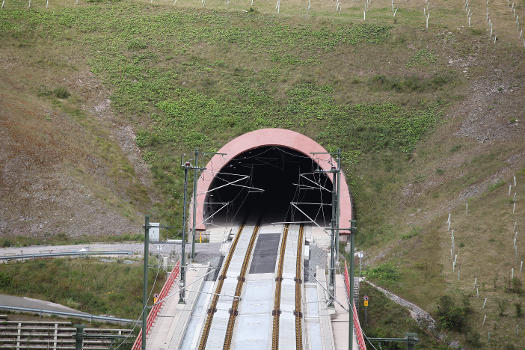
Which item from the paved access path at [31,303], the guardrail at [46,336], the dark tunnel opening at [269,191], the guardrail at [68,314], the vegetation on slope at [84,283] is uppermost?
the dark tunnel opening at [269,191]

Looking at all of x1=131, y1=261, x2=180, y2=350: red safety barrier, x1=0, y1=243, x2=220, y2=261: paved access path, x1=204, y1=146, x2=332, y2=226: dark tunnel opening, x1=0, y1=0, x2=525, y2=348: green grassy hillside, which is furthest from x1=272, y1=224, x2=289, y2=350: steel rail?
x1=204, y1=146, x2=332, y2=226: dark tunnel opening

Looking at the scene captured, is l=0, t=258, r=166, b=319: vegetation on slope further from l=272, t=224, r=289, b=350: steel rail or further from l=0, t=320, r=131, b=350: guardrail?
l=272, t=224, r=289, b=350: steel rail

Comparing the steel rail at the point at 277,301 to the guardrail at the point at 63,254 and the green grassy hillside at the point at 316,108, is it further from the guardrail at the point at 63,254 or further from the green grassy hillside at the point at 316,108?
the guardrail at the point at 63,254

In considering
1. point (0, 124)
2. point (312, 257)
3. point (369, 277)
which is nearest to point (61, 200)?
point (0, 124)

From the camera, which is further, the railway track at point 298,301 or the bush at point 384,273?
the bush at point 384,273

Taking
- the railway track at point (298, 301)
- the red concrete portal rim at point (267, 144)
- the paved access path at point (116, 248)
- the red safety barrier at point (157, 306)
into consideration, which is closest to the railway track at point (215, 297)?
the paved access path at point (116, 248)

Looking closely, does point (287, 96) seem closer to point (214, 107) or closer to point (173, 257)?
point (214, 107)

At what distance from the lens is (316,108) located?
59062 mm

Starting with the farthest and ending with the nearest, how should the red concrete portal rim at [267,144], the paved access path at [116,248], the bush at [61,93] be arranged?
the bush at [61,93], the red concrete portal rim at [267,144], the paved access path at [116,248]

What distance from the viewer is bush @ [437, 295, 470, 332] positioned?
104ft

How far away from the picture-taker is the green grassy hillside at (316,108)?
1560 inches

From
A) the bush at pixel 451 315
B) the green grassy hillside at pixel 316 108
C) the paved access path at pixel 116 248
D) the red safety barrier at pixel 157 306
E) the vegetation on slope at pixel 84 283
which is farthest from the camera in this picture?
the green grassy hillside at pixel 316 108

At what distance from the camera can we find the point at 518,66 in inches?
2381

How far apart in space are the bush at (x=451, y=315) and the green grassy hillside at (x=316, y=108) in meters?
0.47
